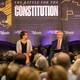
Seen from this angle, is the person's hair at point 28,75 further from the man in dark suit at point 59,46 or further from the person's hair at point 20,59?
the man in dark suit at point 59,46

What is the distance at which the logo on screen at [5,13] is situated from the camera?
9.58 m

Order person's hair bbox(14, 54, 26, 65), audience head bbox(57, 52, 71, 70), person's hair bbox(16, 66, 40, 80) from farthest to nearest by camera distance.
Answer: person's hair bbox(14, 54, 26, 65) → audience head bbox(57, 52, 71, 70) → person's hair bbox(16, 66, 40, 80)

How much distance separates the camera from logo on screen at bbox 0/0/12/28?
9.58 m

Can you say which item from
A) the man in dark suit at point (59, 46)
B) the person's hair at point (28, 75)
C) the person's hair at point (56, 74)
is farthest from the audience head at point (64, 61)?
the man in dark suit at point (59, 46)

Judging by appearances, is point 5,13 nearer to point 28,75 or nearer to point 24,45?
point 24,45

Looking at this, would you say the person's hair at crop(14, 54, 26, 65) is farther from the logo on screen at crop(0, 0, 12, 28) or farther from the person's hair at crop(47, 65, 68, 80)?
the logo on screen at crop(0, 0, 12, 28)

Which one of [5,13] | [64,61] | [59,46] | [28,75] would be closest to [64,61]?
[64,61]

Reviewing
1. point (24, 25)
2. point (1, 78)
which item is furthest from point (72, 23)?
point (1, 78)

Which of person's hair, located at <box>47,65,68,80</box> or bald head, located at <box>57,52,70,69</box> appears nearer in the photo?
person's hair, located at <box>47,65,68,80</box>

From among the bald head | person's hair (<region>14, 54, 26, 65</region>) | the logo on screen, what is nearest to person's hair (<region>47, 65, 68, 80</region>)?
the bald head

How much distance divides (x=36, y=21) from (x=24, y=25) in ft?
1.27

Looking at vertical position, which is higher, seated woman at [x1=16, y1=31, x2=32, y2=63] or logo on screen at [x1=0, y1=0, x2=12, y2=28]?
logo on screen at [x1=0, y1=0, x2=12, y2=28]

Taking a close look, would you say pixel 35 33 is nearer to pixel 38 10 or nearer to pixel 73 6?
pixel 38 10

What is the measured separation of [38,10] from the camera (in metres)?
9.70
